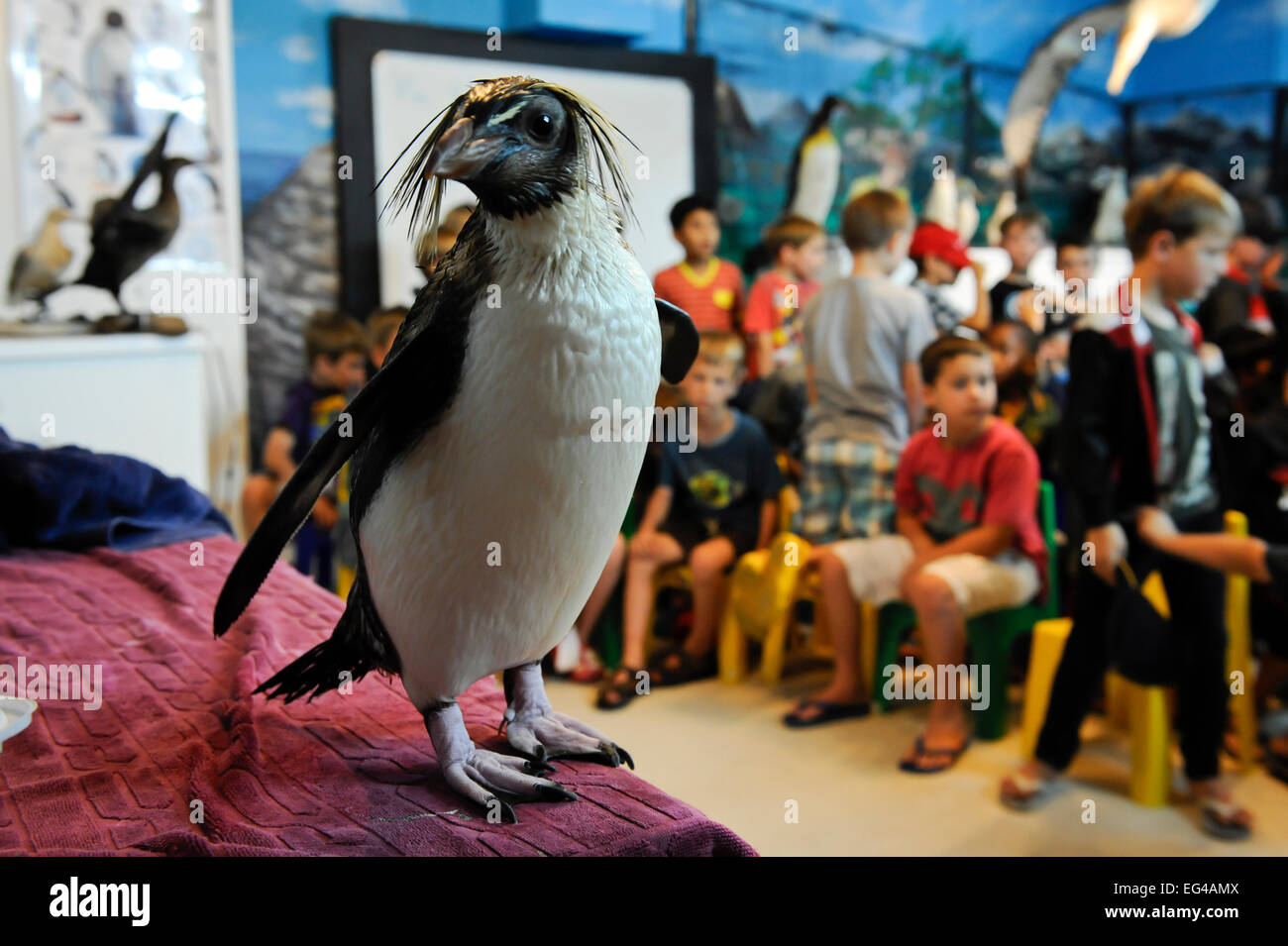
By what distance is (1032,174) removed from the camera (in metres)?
5.59

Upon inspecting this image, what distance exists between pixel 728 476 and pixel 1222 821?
133 cm

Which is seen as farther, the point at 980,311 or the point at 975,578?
the point at 980,311

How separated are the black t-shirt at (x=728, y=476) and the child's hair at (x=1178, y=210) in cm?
106

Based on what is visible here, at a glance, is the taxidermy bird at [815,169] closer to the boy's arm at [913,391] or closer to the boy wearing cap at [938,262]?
the boy wearing cap at [938,262]

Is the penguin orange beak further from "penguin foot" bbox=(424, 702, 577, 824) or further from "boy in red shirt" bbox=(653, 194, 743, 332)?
"boy in red shirt" bbox=(653, 194, 743, 332)

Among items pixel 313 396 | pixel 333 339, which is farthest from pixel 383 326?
pixel 313 396

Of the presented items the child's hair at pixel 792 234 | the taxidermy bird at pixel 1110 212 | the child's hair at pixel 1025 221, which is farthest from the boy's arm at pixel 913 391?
the taxidermy bird at pixel 1110 212

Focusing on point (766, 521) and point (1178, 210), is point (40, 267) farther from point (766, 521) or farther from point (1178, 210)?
point (1178, 210)

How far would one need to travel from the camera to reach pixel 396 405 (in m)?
0.74

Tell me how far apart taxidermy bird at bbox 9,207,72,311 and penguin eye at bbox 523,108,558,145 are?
2.40 meters

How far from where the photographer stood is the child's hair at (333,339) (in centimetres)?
306

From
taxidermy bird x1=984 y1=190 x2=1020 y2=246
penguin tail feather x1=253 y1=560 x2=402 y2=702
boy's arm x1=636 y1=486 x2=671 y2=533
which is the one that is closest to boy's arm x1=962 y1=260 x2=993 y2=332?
boy's arm x1=636 y1=486 x2=671 y2=533

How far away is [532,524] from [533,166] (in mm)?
234

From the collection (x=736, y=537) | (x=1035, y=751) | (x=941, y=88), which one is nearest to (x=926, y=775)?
(x=1035, y=751)
